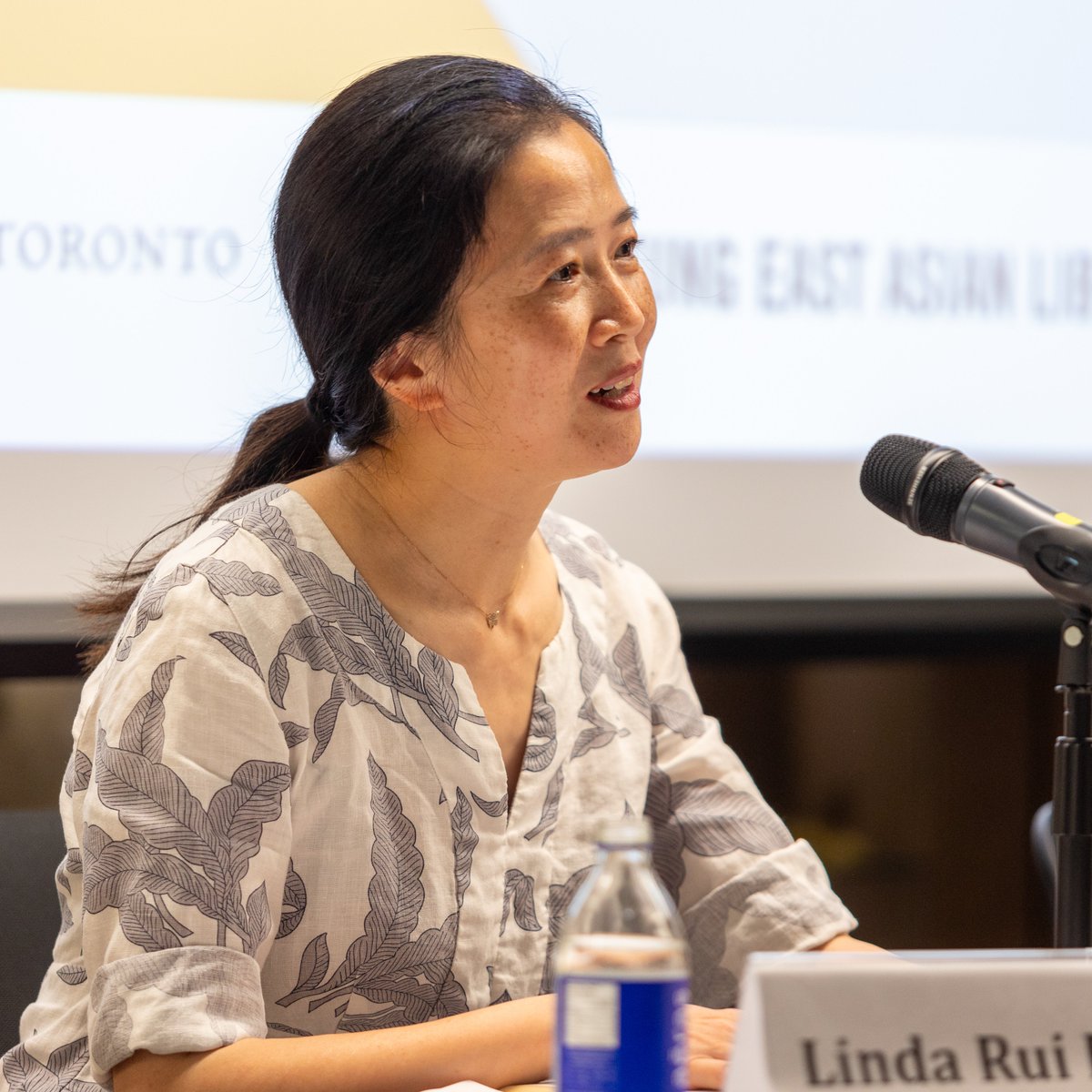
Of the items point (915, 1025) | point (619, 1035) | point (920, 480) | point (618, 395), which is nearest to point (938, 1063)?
point (915, 1025)

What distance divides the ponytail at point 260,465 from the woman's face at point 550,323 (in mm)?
224

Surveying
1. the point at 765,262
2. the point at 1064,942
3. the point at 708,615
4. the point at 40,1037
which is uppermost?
the point at 765,262

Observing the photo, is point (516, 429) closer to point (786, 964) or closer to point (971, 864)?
point (786, 964)

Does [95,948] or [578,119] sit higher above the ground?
[578,119]

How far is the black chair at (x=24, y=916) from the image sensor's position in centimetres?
137

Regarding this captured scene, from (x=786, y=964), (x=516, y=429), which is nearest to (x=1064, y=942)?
(x=786, y=964)

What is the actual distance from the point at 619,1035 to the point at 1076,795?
0.44 meters

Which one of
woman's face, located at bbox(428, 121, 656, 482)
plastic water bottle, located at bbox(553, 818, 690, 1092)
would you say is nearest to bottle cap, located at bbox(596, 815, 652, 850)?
plastic water bottle, located at bbox(553, 818, 690, 1092)

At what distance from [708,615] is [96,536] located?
36.8 inches

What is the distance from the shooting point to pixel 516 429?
4.20 ft

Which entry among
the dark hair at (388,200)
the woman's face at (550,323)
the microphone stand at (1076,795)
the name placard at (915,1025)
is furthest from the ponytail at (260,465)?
the name placard at (915,1025)

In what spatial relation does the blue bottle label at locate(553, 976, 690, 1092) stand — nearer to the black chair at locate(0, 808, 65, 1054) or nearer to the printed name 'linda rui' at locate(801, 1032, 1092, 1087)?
the printed name 'linda rui' at locate(801, 1032, 1092, 1087)

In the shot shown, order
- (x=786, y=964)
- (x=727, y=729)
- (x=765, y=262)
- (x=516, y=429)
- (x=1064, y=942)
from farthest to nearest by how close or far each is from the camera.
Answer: (x=727, y=729), (x=765, y=262), (x=516, y=429), (x=1064, y=942), (x=786, y=964)

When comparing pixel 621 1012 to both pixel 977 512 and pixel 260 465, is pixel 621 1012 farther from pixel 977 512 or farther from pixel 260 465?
pixel 260 465
